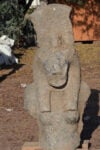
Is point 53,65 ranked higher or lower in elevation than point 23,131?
higher

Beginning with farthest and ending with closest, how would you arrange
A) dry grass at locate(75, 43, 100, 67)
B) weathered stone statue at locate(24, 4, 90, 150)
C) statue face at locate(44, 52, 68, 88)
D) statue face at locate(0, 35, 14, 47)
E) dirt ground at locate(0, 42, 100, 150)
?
1. statue face at locate(0, 35, 14, 47)
2. dry grass at locate(75, 43, 100, 67)
3. dirt ground at locate(0, 42, 100, 150)
4. weathered stone statue at locate(24, 4, 90, 150)
5. statue face at locate(44, 52, 68, 88)

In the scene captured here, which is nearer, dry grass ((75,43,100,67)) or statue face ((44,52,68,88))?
statue face ((44,52,68,88))

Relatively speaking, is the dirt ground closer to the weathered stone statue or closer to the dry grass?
the dry grass

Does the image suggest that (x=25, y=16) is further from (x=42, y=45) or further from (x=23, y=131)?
(x=42, y=45)

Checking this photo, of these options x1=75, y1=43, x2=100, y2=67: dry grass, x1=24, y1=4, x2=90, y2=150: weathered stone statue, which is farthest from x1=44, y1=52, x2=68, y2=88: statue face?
x1=75, y1=43, x2=100, y2=67: dry grass

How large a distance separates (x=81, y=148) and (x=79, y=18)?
11400 mm

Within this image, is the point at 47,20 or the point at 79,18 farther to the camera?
the point at 79,18

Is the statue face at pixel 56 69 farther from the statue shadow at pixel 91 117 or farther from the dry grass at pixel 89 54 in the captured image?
the dry grass at pixel 89 54

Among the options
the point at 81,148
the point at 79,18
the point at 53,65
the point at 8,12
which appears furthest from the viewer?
the point at 79,18

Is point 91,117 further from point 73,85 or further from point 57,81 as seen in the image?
point 57,81

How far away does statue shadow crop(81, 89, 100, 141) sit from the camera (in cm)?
848

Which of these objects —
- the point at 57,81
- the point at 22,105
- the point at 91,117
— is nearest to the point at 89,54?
the point at 22,105

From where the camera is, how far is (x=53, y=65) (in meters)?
6.57

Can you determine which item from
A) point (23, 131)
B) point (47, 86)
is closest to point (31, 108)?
point (47, 86)
